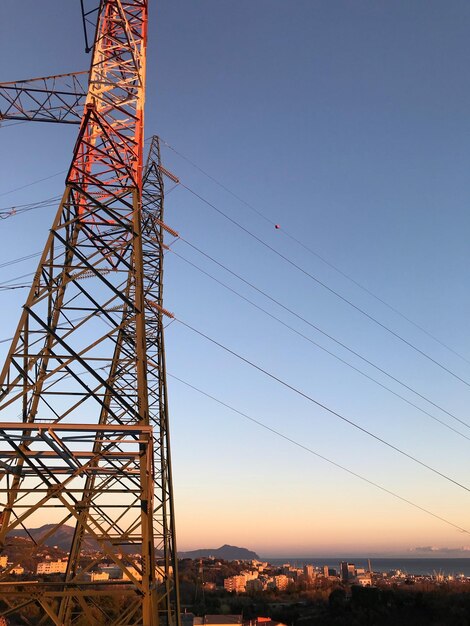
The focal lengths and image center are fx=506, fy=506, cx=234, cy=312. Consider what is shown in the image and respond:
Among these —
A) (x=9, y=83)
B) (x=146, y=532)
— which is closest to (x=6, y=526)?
(x=146, y=532)

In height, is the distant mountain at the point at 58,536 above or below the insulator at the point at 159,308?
below

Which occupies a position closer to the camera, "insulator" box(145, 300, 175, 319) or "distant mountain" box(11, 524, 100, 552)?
"distant mountain" box(11, 524, 100, 552)

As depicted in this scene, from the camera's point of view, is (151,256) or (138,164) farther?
(151,256)

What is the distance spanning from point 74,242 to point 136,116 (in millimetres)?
4648

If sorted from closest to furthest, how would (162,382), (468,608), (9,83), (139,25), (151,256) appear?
(9,83), (139,25), (162,382), (151,256), (468,608)

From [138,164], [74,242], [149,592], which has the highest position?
[138,164]

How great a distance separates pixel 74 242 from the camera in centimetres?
1205

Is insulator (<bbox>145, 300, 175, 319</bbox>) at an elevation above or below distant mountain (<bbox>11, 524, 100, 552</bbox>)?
above

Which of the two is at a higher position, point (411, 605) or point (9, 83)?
point (9, 83)

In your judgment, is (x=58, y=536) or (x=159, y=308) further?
(x=58, y=536)

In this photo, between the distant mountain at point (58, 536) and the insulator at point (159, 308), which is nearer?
the distant mountain at point (58, 536)

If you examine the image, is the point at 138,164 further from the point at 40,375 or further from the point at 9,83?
the point at 40,375

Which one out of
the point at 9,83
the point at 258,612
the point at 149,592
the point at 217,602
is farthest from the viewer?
the point at 217,602

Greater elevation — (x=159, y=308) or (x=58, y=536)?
(x=159, y=308)
